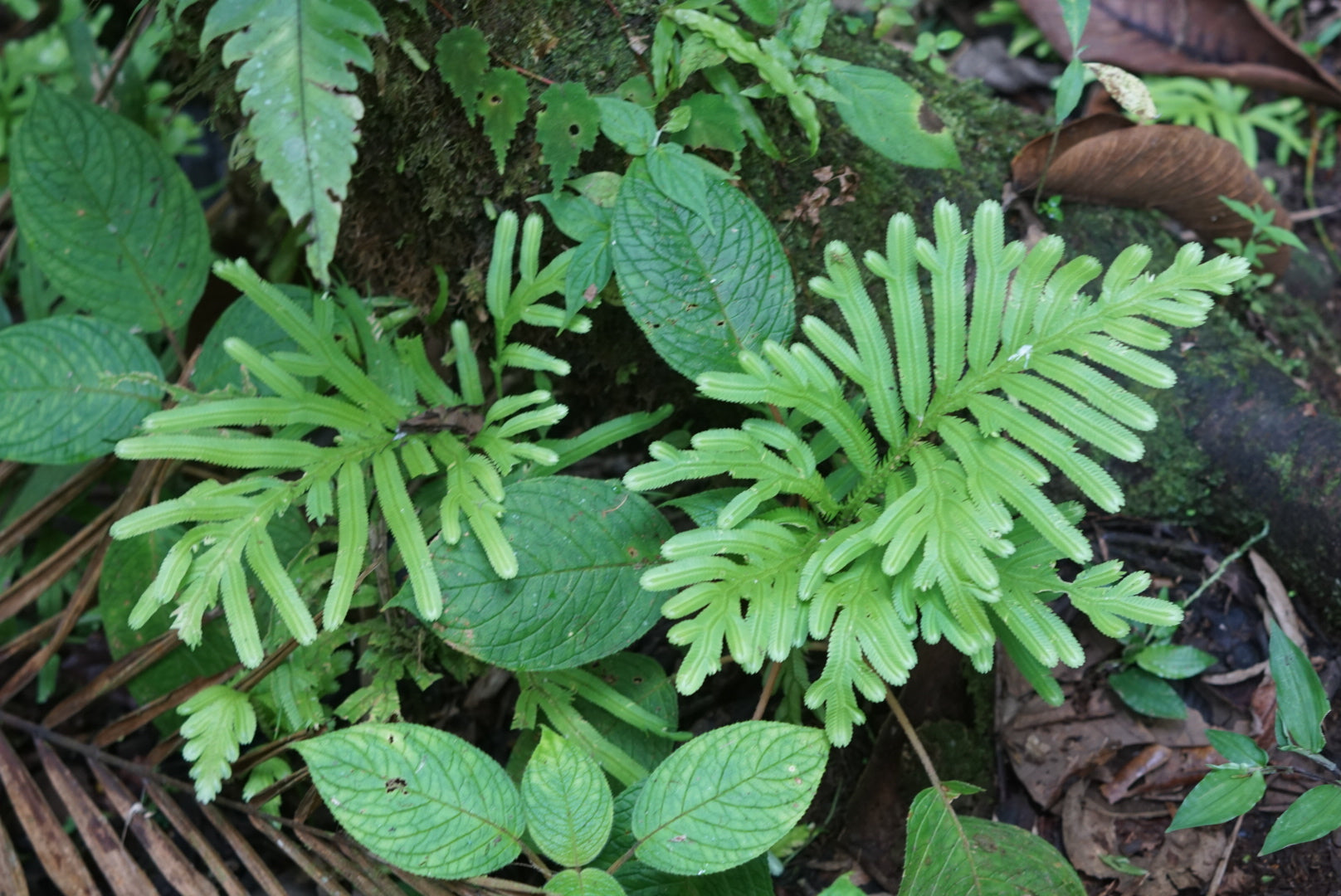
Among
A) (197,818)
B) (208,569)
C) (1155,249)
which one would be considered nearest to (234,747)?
(208,569)

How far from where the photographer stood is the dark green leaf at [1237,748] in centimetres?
174

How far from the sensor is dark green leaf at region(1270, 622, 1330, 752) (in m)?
1.72

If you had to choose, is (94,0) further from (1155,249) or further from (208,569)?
(1155,249)

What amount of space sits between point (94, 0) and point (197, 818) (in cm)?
184

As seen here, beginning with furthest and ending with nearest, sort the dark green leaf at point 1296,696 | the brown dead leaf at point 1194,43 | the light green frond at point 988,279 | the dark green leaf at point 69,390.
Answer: the brown dead leaf at point 1194,43 → the dark green leaf at point 69,390 → the dark green leaf at point 1296,696 → the light green frond at point 988,279

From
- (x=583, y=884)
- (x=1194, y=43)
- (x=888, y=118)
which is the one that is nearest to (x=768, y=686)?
(x=583, y=884)

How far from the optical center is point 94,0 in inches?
70.8

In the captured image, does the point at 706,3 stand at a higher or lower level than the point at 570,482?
higher

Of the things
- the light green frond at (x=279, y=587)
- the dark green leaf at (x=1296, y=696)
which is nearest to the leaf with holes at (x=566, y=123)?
the light green frond at (x=279, y=587)

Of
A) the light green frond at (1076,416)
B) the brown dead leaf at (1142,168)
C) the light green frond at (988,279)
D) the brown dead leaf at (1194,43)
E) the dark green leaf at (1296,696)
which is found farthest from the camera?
the brown dead leaf at (1194,43)

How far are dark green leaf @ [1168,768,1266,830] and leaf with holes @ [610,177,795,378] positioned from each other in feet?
3.80

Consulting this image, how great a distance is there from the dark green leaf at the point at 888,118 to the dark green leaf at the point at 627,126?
0.43 m

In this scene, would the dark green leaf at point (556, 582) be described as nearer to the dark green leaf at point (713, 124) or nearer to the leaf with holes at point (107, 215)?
the dark green leaf at point (713, 124)

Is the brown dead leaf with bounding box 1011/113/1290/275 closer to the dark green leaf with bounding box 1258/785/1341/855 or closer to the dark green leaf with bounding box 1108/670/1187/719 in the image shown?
the dark green leaf with bounding box 1108/670/1187/719
